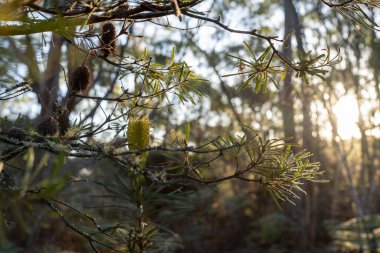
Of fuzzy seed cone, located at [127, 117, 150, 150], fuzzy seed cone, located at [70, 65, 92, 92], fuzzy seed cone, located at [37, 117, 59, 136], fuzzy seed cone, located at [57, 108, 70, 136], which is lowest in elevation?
fuzzy seed cone, located at [127, 117, 150, 150]

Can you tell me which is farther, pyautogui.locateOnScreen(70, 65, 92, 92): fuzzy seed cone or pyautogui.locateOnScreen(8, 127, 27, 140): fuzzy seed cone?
pyautogui.locateOnScreen(70, 65, 92, 92): fuzzy seed cone

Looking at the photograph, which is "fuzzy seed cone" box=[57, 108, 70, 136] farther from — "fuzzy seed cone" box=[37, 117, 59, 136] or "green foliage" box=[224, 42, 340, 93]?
"green foliage" box=[224, 42, 340, 93]

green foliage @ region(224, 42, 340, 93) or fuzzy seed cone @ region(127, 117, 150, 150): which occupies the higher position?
green foliage @ region(224, 42, 340, 93)

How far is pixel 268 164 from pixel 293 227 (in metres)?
6.11

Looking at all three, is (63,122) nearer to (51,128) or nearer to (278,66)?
(51,128)

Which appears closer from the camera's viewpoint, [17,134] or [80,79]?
[17,134]

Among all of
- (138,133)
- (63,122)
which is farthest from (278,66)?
(63,122)

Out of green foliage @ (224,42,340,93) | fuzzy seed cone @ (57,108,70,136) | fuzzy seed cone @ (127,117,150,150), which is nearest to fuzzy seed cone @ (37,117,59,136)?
fuzzy seed cone @ (57,108,70,136)

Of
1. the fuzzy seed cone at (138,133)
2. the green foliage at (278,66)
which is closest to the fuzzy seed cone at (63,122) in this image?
the fuzzy seed cone at (138,133)

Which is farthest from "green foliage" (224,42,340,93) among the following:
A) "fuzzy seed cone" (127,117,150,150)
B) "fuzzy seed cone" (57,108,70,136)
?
"fuzzy seed cone" (57,108,70,136)

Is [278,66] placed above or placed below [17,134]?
above

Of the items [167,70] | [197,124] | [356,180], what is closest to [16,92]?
[167,70]

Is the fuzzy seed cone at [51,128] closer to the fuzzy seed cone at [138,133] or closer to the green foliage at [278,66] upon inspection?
the fuzzy seed cone at [138,133]

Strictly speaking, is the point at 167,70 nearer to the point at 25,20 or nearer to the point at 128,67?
the point at 128,67
